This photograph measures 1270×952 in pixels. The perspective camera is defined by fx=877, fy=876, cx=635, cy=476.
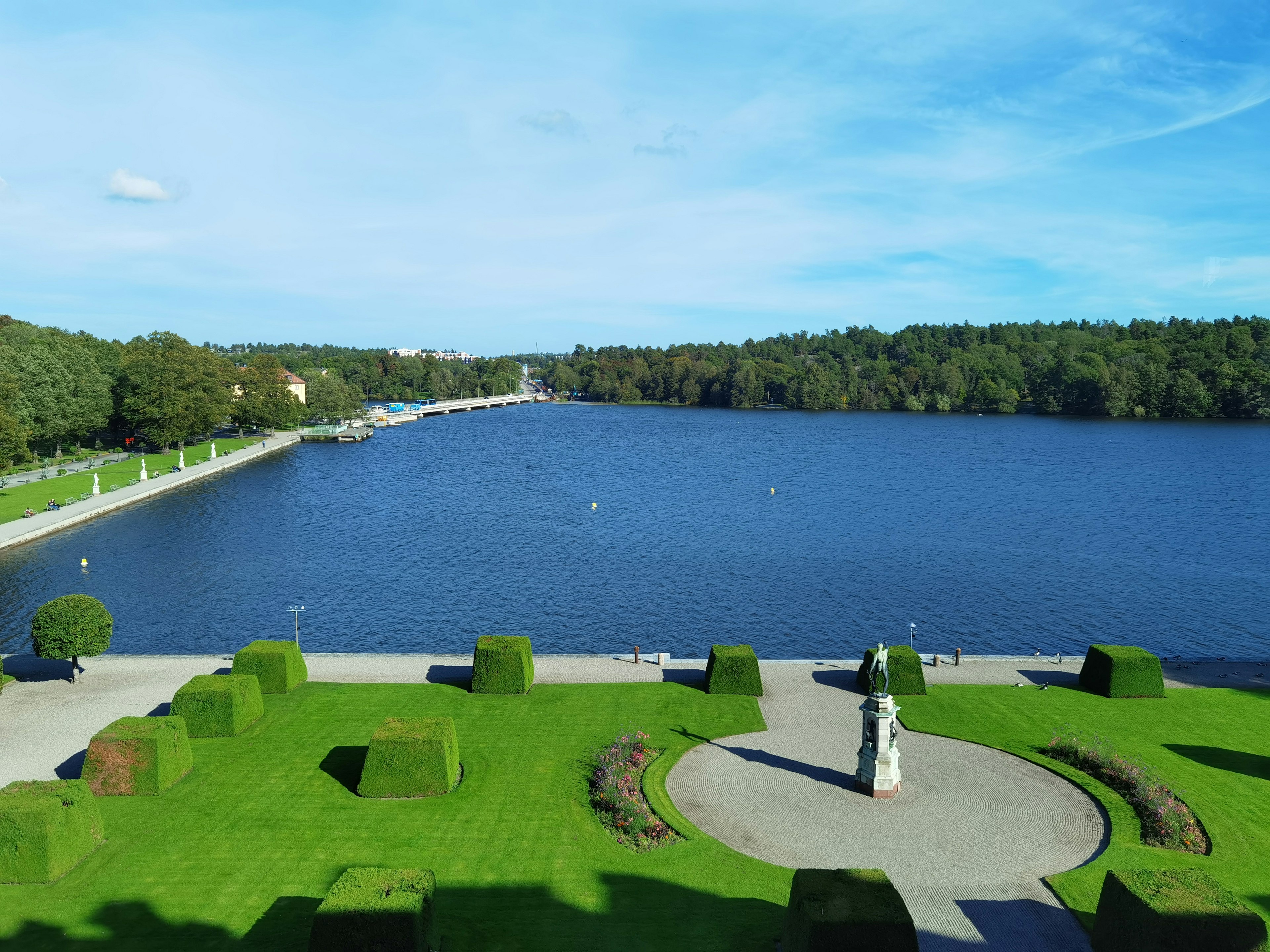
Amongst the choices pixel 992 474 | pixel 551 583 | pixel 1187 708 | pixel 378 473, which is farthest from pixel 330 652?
pixel 992 474

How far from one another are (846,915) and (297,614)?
110 feet

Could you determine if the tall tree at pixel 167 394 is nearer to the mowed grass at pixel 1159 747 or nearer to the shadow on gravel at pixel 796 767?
the shadow on gravel at pixel 796 767

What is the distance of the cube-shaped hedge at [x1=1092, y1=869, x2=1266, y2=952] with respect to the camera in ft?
50.4

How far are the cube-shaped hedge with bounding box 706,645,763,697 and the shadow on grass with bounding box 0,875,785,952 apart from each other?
12237mm

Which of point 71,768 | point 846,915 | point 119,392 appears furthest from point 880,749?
point 119,392

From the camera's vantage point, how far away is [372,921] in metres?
15.3

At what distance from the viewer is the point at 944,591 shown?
168 ft

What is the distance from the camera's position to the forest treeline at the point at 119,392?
269 ft

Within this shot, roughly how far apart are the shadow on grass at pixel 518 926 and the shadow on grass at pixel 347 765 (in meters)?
5.54

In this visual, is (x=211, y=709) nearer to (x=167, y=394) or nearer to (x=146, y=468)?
(x=146, y=468)

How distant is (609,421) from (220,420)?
92.8 metres

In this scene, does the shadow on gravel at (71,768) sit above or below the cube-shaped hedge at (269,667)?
below

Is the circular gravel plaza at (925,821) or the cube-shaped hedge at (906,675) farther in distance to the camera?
the cube-shaped hedge at (906,675)

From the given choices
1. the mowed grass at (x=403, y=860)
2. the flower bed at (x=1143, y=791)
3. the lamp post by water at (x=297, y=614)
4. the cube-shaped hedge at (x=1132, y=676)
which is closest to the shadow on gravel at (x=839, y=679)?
the mowed grass at (x=403, y=860)
